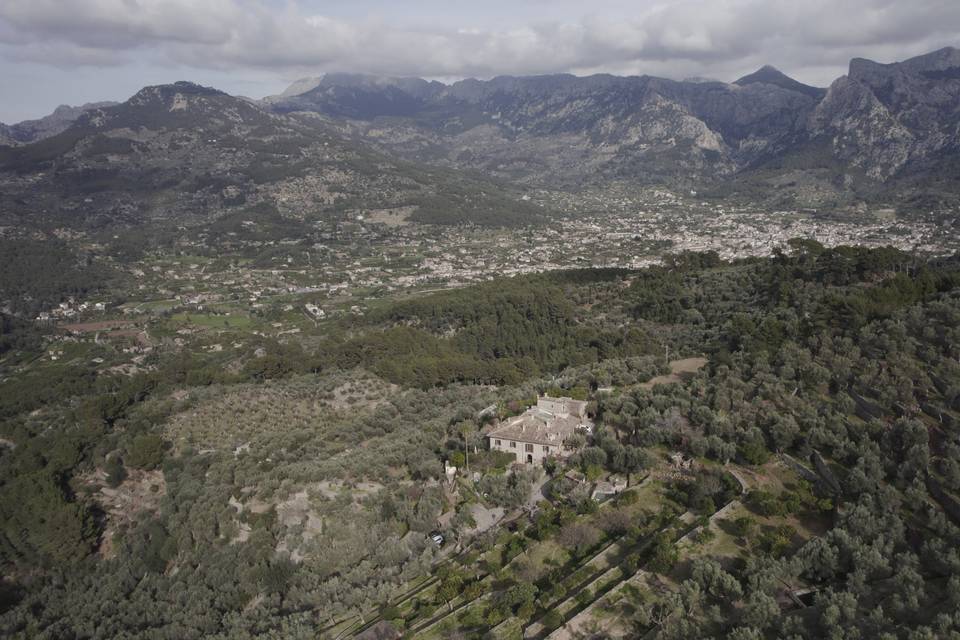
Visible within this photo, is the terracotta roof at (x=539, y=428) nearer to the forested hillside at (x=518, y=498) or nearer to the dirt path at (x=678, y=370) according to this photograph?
the forested hillside at (x=518, y=498)

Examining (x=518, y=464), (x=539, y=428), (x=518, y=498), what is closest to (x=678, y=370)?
(x=539, y=428)

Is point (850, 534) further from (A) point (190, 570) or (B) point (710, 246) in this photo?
(B) point (710, 246)

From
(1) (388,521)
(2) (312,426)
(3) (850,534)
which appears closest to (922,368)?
(3) (850,534)

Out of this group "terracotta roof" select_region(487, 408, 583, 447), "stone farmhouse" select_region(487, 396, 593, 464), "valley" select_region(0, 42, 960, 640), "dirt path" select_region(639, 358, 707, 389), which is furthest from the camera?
"dirt path" select_region(639, 358, 707, 389)

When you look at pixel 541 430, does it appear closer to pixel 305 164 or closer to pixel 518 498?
pixel 518 498

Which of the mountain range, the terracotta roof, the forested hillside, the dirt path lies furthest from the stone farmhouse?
the mountain range

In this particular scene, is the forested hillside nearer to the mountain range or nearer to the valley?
the valley

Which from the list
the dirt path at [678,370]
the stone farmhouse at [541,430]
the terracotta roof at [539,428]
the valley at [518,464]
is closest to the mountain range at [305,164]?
the valley at [518,464]

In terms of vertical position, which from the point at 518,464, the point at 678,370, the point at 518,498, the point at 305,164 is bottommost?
the point at 518,464
